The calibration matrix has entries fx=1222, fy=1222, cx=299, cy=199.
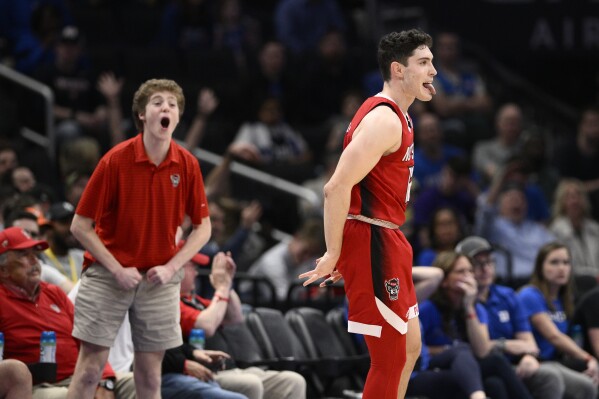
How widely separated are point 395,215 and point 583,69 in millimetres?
8753

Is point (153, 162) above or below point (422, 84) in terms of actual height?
below

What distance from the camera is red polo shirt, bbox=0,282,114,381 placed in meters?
6.89

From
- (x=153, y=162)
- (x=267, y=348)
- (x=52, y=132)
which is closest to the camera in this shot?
(x=153, y=162)

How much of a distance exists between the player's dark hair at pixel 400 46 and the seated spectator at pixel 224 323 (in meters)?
2.05

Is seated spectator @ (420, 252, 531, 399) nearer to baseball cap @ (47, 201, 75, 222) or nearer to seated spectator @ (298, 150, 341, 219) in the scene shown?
baseball cap @ (47, 201, 75, 222)

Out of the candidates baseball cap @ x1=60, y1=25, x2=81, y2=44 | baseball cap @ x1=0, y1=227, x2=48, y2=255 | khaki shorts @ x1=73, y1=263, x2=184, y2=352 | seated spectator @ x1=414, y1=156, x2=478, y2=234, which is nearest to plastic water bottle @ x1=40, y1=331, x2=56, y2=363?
khaki shorts @ x1=73, y1=263, x2=184, y2=352

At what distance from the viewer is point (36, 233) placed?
7.84 meters

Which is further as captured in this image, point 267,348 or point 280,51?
point 280,51

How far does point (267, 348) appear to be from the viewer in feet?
26.9

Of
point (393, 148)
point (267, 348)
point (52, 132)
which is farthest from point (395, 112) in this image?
point (52, 132)

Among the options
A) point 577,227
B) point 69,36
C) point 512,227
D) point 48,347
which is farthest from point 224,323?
point 577,227

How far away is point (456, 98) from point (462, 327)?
17.7 ft

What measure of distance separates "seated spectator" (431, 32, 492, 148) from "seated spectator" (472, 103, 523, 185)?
557 mm

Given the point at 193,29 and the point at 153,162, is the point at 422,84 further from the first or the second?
the point at 193,29
